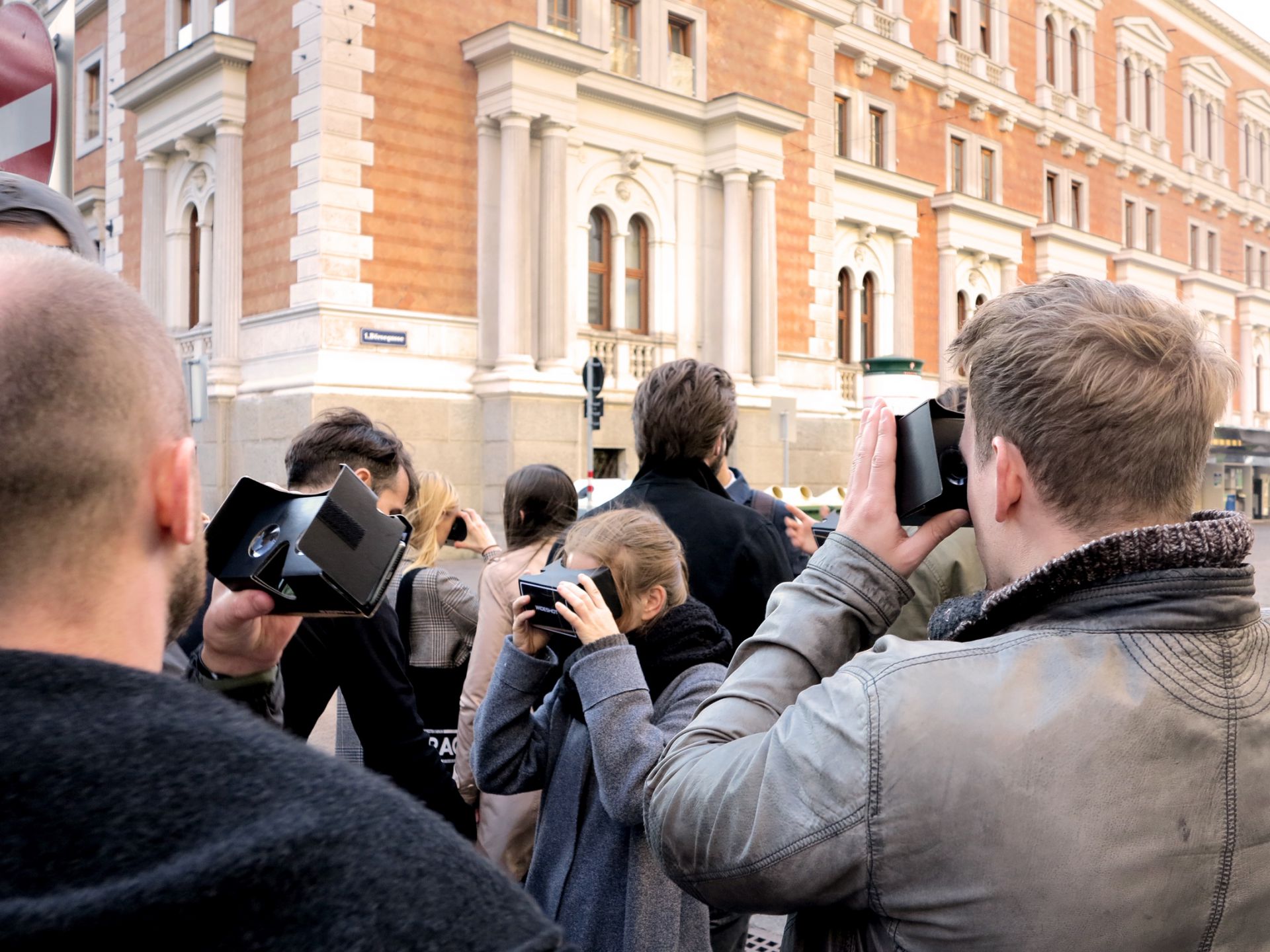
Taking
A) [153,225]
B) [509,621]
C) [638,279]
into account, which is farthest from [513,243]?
[509,621]

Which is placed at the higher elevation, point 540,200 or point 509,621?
point 540,200

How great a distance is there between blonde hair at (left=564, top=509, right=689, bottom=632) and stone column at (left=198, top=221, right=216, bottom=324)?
17.8 meters

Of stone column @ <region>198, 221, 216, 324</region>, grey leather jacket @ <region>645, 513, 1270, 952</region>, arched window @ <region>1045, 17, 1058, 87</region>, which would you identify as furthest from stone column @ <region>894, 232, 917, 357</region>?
grey leather jacket @ <region>645, 513, 1270, 952</region>

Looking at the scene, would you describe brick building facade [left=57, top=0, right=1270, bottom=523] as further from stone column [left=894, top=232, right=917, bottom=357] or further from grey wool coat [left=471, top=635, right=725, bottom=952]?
grey wool coat [left=471, top=635, right=725, bottom=952]

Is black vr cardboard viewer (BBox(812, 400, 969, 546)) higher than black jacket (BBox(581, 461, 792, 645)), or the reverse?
black vr cardboard viewer (BBox(812, 400, 969, 546))

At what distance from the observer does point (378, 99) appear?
53.6 ft

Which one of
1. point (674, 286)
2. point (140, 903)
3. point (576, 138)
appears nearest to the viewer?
point (140, 903)

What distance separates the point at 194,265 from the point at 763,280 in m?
10.3

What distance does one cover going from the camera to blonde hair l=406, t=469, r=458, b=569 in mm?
3910

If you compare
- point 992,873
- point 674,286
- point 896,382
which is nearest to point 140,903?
point 992,873

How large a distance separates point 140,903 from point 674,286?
65.6 feet

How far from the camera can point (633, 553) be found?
8.18 ft

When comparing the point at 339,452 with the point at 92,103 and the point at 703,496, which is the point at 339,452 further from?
the point at 92,103

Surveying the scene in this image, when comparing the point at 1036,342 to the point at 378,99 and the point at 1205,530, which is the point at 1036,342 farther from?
the point at 378,99
